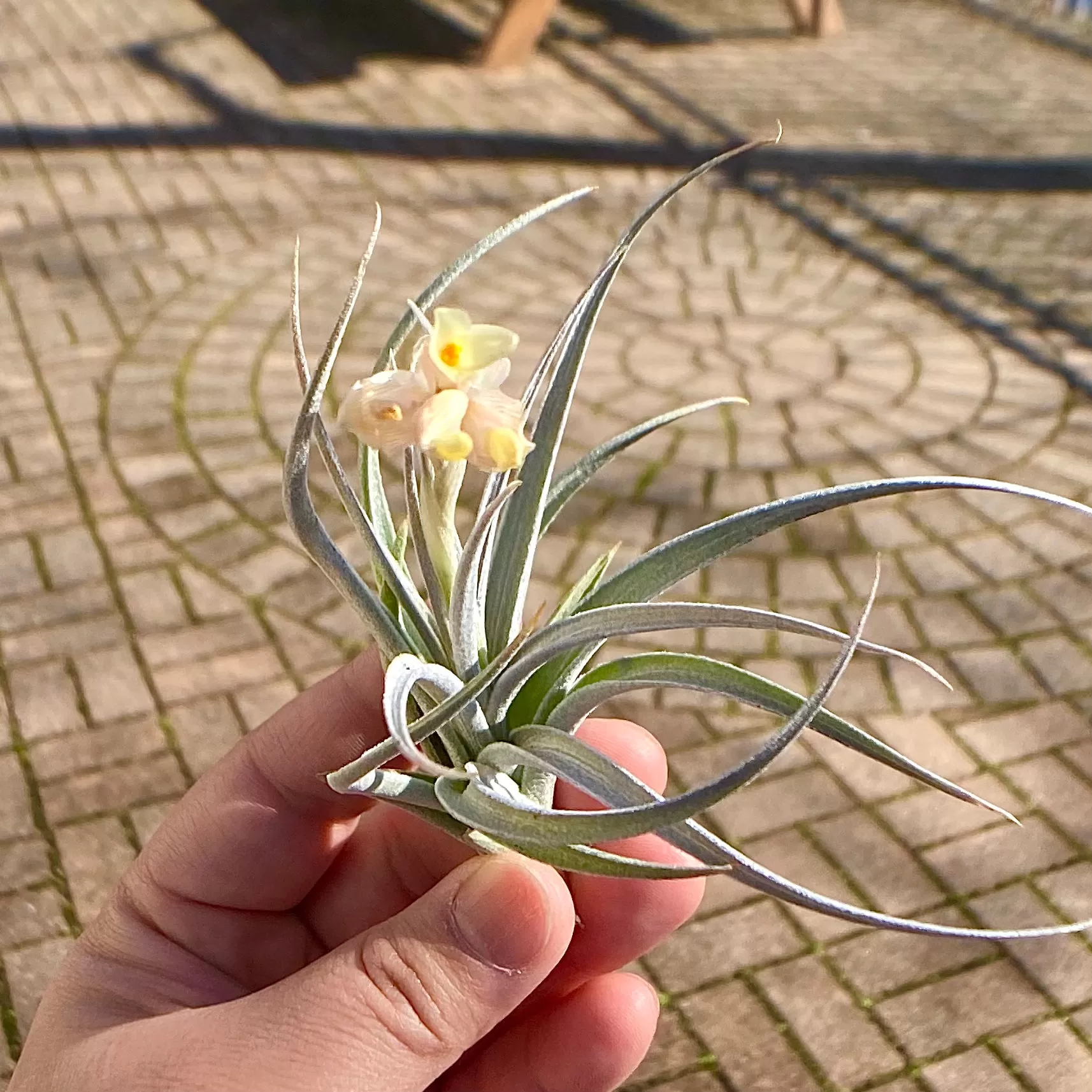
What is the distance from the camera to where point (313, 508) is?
4.64 feet

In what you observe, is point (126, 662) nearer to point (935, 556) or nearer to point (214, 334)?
point (214, 334)

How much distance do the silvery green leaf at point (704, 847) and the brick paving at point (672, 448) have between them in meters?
1.27

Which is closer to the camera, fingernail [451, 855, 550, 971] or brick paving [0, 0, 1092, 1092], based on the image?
fingernail [451, 855, 550, 971]

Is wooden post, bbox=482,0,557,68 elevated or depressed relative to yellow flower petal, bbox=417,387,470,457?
elevated

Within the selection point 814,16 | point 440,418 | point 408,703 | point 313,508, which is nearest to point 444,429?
point 440,418

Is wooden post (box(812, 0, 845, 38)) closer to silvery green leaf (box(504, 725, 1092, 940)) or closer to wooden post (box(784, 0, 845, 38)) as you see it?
wooden post (box(784, 0, 845, 38))

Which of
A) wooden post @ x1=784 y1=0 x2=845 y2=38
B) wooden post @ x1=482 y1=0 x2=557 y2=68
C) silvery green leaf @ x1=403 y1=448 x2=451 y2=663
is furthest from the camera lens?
wooden post @ x1=784 y1=0 x2=845 y2=38

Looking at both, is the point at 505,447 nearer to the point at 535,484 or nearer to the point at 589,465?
the point at 535,484

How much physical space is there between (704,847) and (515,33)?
696cm

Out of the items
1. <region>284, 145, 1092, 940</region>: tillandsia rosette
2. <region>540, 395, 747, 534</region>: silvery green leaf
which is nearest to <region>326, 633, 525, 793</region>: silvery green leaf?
<region>284, 145, 1092, 940</region>: tillandsia rosette

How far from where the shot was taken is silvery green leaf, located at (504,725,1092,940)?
122 cm

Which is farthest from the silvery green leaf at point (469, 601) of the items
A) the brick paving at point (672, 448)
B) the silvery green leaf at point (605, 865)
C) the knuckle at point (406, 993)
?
the brick paving at point (672, 448)

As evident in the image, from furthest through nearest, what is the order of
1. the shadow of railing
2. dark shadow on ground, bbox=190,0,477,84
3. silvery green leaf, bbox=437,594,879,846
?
dark shadow on ground, bbox=190,0,477,84, the shadow of railing, silvery green leaf, bbox=437,594,879,846

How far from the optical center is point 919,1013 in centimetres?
246
